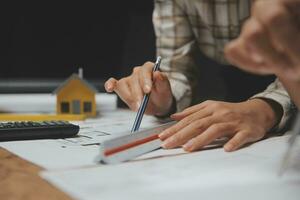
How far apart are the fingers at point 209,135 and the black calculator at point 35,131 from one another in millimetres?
204

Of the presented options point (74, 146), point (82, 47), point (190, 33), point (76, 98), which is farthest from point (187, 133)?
point (82, 47)

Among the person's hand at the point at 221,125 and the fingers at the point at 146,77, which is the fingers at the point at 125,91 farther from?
the person's hand at the point at 221,125

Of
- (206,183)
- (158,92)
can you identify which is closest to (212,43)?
(158,92)

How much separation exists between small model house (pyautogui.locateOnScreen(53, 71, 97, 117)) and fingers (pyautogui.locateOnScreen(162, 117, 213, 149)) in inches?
17.1

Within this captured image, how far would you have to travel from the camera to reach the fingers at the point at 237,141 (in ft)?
1.95

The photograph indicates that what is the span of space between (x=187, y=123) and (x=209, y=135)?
1.8 inches

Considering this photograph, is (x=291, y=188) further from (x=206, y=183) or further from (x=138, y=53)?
(x=138, y=53)

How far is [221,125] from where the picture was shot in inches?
25.4

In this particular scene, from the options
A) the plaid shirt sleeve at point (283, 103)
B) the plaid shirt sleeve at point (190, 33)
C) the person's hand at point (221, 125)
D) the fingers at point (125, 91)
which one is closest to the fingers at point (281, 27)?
the person's hand at point (221, 125)

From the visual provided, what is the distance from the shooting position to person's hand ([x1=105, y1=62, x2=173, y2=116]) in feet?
2.66

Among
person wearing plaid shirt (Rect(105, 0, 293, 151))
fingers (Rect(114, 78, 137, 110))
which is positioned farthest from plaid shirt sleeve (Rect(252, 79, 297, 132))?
fingers (Rect(114, 78, 137, 110))

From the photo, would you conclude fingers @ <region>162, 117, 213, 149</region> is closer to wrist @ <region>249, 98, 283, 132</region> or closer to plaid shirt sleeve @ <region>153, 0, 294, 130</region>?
wrist @ <region>249, 98, 283, 132</region>

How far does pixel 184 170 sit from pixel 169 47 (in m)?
0.72

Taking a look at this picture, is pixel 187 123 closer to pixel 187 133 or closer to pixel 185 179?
pixel 187 133
